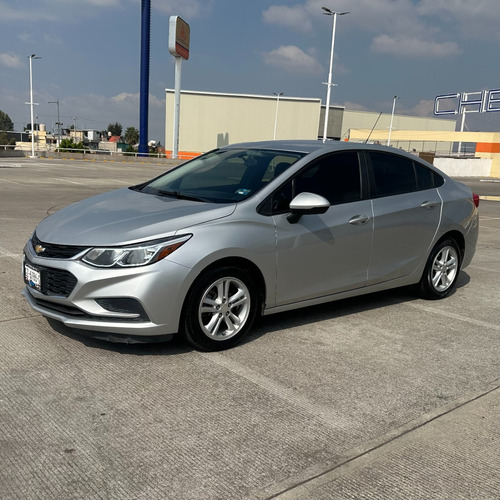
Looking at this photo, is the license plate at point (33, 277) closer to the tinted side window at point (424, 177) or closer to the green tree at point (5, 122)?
the tinted side window at point (424, 177)

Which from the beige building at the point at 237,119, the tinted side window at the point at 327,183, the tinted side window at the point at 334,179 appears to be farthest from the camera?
the beige building at the point at 237,119

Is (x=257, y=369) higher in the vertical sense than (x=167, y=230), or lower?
lower

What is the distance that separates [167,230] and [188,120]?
80407 mm

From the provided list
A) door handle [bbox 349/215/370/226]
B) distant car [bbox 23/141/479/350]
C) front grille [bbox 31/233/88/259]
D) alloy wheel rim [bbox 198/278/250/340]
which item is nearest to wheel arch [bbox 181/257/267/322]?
distant car [bbox 23/141/479/350]

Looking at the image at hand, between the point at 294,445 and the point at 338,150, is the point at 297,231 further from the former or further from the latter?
the point at 294,445

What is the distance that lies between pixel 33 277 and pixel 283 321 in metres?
2.12

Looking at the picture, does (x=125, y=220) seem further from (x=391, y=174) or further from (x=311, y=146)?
(x=391, y=174)

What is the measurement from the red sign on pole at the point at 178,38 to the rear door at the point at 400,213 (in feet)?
161

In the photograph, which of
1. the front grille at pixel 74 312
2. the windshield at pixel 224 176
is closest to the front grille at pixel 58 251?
the front grille at pixel 74 312

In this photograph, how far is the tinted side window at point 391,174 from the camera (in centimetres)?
521

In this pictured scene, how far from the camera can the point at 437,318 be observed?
17.6 ft

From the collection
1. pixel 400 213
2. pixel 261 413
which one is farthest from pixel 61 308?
pixel 400 213

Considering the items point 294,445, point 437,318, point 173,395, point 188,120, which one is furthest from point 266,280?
point 188,120

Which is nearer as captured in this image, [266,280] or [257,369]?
[257,369]
